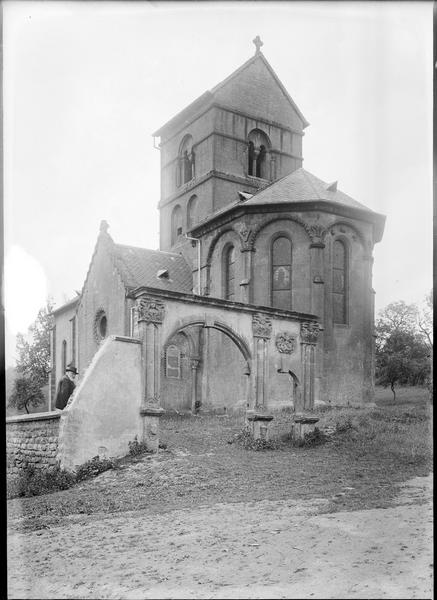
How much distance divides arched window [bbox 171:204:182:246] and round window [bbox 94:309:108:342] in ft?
38.2

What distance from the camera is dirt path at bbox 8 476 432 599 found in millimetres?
6602

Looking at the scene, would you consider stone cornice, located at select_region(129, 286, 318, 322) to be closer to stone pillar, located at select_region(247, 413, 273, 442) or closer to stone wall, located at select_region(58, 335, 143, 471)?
stone wall, located at select_region(58, 335, 143, 471)

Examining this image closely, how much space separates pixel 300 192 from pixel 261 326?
9.72 metres

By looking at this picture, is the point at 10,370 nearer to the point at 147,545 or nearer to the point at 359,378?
the point at 147,545

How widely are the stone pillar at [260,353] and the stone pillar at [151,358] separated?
→ 2912 millimetres

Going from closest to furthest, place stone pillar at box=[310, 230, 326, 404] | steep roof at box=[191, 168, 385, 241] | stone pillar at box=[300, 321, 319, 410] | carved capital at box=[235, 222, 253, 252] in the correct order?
stone pillar at box=[300, 321, 319, 410] → stone pillar at box=[310, 230, 326, 404] → steep roof at box=[191, 168, 385, 241] → carved capital at box=[235, 222, 253, 252]

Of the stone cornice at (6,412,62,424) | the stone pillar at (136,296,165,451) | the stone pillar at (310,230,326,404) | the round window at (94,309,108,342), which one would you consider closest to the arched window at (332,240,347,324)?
the stone pillar at (310,230,326,404)

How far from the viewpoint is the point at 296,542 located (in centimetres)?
746

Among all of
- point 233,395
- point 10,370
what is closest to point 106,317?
point 233,395

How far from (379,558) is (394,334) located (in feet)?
21.6

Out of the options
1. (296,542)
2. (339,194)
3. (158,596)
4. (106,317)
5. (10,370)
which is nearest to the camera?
(158,596)

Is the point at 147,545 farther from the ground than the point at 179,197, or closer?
closer

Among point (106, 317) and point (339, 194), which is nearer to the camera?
point (106, 317)

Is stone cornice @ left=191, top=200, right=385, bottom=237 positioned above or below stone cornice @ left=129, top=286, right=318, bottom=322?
above
